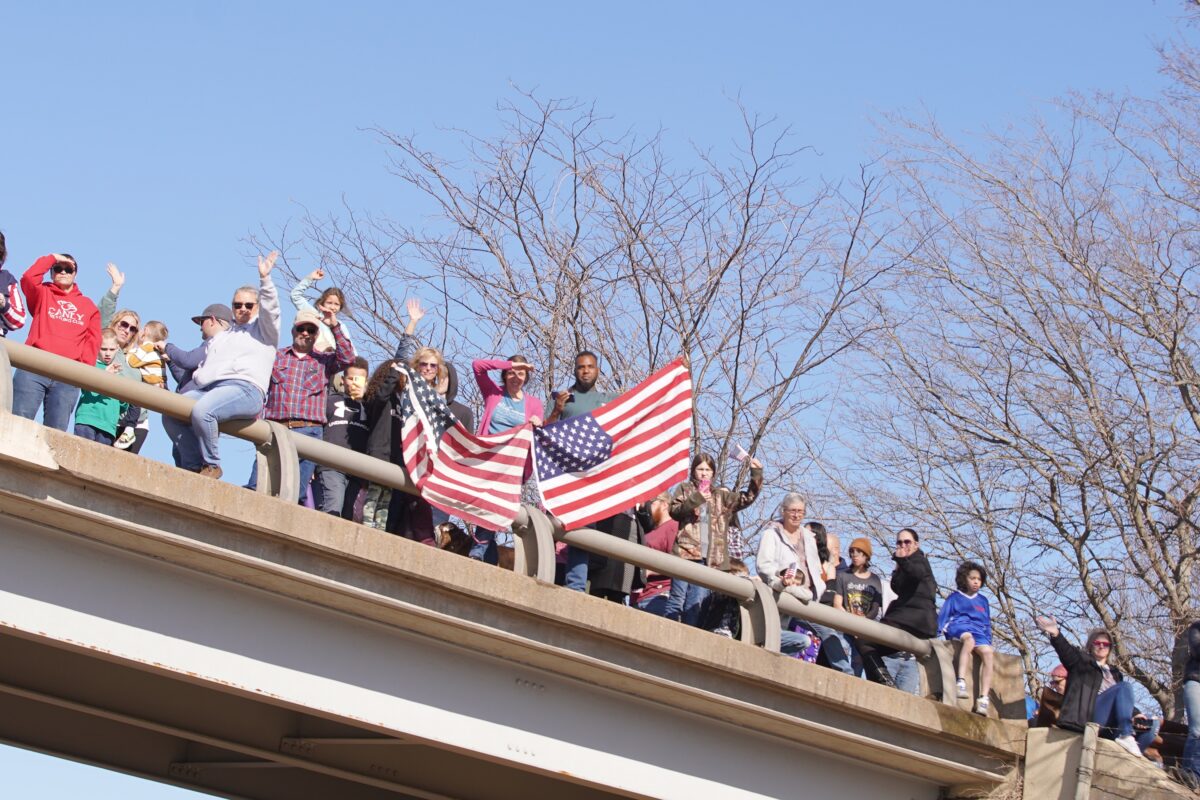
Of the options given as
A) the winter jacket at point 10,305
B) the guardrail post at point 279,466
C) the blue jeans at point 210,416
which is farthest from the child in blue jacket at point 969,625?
the winter jacket at point 10,305

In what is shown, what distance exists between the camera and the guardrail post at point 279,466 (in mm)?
9531

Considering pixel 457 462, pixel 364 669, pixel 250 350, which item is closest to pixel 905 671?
pixel 457 462

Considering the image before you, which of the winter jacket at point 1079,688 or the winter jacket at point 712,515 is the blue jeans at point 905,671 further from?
the winter jacket at point 712,515

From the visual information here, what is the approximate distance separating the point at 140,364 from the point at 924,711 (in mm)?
6407

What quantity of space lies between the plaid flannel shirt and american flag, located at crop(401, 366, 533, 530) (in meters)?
0.81

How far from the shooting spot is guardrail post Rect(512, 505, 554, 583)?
10500mm

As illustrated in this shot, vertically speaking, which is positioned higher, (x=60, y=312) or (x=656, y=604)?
(x=60, y=312)

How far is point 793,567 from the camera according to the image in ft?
38.9

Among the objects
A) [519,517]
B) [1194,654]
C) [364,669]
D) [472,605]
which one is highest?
[1194,654]

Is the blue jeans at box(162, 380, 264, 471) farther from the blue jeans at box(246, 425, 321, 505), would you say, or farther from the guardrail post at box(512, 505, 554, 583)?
the guardrail post at box(512, 505, 554, 583)

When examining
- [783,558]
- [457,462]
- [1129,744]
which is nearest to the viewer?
[457,462]

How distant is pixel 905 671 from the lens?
496 inches

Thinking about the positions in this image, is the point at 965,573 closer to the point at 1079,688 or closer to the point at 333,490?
the point at 1079,688

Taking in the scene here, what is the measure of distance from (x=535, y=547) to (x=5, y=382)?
3.58m
